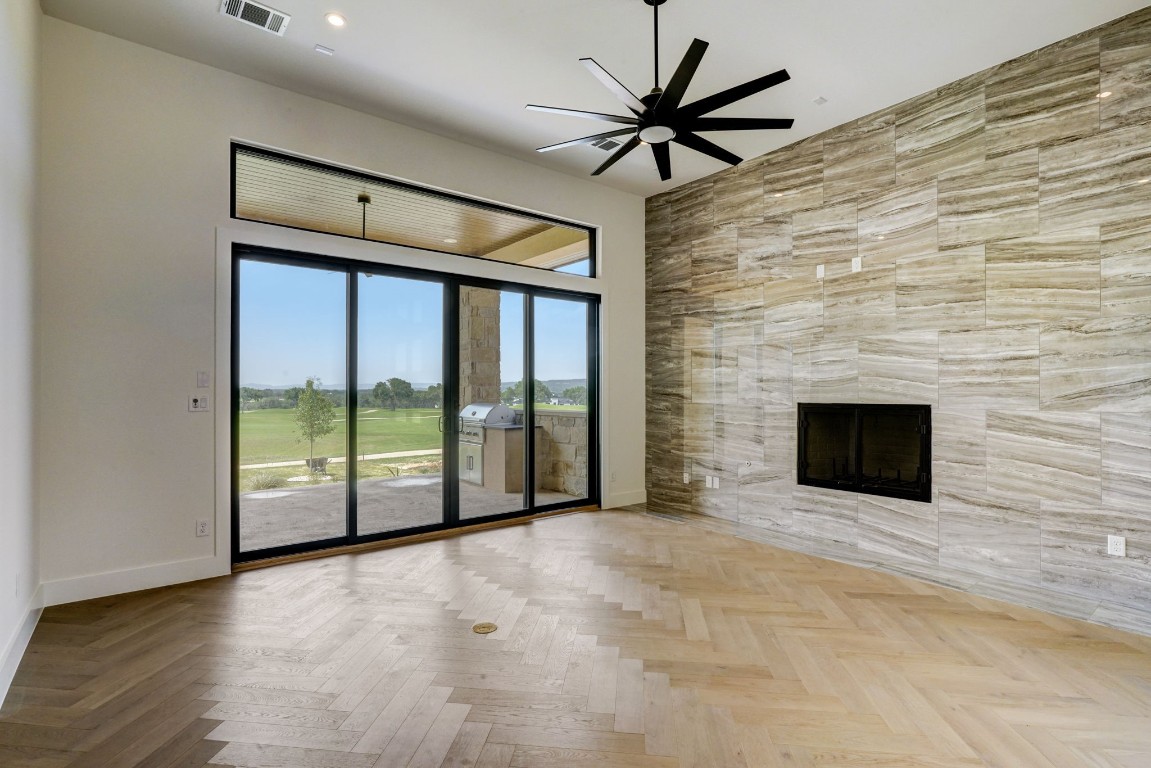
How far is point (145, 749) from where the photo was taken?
1921 millimetres

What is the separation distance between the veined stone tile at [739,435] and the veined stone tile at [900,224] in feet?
5.44

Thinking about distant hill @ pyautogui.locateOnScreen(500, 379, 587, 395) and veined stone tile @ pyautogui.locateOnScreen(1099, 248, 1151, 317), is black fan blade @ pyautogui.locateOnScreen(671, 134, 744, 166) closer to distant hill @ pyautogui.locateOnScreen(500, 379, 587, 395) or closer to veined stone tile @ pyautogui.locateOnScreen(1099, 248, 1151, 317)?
veined stone tile @ pyautogui.locateOnScreen(1099, 248, 1151, 317)

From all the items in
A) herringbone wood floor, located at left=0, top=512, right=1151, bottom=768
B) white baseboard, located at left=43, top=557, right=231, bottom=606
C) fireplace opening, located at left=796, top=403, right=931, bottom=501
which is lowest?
herringbone wood floor, located at left=0, top=512, right=1151, bottom=768

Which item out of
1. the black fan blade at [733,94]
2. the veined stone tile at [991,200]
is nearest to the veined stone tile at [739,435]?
the veined stone tile at [991,200]

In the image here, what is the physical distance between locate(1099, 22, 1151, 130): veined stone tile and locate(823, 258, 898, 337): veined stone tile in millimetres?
1458

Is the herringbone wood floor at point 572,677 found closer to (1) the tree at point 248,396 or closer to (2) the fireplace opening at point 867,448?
(2) the fireplace opening at point 867,448

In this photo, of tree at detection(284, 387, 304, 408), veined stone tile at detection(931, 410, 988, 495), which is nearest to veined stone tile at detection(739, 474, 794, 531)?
veined stone tile at detection(931, 410, 988, 495)

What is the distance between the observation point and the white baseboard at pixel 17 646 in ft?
7.52

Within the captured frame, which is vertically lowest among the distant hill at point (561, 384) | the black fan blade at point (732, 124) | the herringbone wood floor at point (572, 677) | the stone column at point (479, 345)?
the herringbone wood floor at point (572, 677)

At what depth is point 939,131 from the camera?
409 cm

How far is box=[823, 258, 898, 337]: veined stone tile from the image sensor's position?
4363 mm

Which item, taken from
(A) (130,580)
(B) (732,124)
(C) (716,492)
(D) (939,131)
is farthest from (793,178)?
(A) (130,580)

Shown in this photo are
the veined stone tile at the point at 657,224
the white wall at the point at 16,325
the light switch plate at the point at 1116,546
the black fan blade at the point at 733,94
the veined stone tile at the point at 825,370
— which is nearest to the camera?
the white wall at the point at 16,325

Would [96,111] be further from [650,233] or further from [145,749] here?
[650,233]
